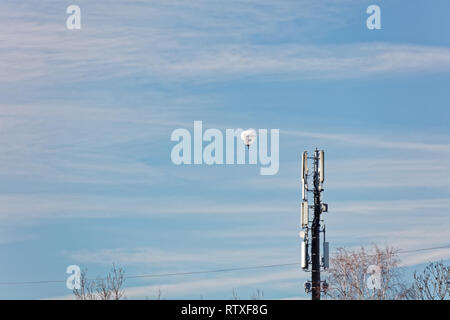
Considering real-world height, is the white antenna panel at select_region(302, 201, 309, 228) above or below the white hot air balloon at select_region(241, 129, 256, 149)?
below

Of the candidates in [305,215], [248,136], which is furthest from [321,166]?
[248,136]

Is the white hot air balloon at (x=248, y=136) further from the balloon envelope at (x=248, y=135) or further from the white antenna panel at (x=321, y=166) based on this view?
the white antenna panel at (x=321, y=166)

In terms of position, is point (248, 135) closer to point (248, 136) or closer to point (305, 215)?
point (248, 136)

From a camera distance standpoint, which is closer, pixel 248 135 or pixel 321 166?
pixel 248 135

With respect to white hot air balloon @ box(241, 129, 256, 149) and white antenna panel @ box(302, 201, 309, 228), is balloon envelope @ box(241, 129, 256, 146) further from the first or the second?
white antenna panel @ box(302, 201, 309, 228)

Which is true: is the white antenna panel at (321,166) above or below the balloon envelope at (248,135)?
below

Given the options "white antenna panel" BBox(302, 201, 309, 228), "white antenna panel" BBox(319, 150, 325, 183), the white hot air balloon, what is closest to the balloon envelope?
the white hot air balloon

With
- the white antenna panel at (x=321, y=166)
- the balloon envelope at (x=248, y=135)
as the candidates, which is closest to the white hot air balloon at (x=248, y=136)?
the balloon envelope at (x=248, y=135)

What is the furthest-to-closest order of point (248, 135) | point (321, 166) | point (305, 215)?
point (321, 166)
point (248, 135)
point (305, 215)

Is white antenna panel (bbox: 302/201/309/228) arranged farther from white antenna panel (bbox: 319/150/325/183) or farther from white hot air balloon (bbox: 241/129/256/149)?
white hot air balloon (bbox: 241/129/256/149)

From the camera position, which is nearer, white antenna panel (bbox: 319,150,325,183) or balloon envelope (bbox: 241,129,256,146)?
balloon envelope (bbox: 241,129,256,146)

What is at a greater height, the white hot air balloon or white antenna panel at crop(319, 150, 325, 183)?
the white hot air balloon

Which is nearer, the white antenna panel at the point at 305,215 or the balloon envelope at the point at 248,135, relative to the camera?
the white antenna panel at the point at 305,215
